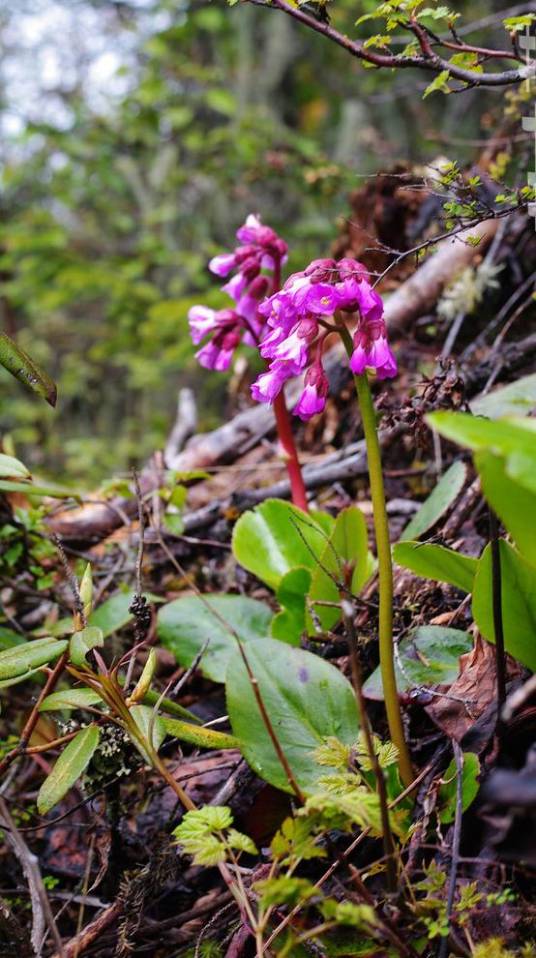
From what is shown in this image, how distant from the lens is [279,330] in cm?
130

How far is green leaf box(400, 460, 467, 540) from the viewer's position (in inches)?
61.8

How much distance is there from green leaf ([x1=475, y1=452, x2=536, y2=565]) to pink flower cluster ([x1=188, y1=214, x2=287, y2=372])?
3.90ft

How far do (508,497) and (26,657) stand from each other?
2.58ft

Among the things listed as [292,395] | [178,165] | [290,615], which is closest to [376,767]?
[290,615]

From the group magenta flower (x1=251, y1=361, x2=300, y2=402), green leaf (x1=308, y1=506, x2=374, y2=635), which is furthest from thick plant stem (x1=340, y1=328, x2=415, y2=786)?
green leaf (x1=308, y1=506, x2=374, y2=635)

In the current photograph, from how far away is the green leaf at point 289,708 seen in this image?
125 centimetres

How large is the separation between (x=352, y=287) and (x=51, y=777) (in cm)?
92

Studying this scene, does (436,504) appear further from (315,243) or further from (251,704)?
(315,243)

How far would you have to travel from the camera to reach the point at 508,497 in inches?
33.9

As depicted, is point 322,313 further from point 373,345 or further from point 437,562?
point 437,562

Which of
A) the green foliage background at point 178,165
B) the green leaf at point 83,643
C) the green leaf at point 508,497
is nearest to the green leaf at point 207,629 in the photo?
the green leaf at point 83,643

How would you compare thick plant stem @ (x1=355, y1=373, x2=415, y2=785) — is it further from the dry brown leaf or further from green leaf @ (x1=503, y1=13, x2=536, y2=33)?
green leaf @ (x1=503, y1=13, x2=536, y2=33)

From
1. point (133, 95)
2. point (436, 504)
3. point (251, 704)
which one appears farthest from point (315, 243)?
point (251, 704)

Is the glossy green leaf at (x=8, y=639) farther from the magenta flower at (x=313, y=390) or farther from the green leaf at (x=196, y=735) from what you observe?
the magenta flower at (x=313, y=390)
